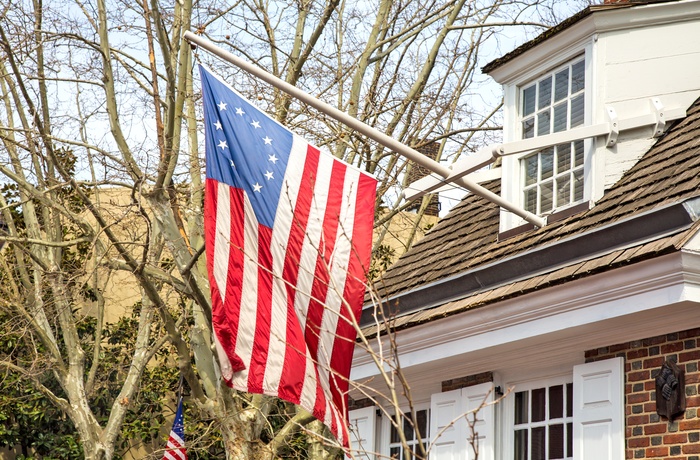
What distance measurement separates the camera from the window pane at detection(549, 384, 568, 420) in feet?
24.4

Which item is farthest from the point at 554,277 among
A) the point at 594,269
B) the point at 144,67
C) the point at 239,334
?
the point at 144,67

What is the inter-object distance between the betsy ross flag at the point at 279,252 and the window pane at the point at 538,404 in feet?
4.88

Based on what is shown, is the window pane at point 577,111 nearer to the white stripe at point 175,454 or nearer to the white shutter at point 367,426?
the white shutter at point 367,426

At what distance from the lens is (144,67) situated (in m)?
15.0

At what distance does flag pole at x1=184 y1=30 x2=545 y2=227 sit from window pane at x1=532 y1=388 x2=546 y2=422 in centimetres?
129

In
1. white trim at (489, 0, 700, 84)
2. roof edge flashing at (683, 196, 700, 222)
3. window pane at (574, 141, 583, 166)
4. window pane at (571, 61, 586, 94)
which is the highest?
white trim at (489, 0, 700, 84)

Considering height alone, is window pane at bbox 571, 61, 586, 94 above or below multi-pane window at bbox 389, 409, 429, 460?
above

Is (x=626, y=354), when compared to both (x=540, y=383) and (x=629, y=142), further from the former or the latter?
(x=629, y=142)

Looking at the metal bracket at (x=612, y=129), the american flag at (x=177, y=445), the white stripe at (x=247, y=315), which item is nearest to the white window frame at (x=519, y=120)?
the metal bracket at (x=612, y=129)

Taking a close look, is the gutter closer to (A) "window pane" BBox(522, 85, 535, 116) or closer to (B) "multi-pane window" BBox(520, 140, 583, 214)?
(B) "multi-pane window" BBox(520, 140, 583, 214)

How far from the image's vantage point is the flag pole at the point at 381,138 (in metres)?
7.50

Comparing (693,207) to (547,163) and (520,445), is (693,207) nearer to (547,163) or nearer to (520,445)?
(547,163)

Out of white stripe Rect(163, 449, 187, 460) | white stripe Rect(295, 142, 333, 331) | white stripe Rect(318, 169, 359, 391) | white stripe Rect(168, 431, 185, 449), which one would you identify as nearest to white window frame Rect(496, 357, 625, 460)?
white stripe Rect(318, 169, 359, 391)

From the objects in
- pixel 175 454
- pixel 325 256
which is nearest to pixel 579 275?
pixel 325 256
